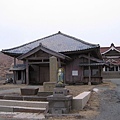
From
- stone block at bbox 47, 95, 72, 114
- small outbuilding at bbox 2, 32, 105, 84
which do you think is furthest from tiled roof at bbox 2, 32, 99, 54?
stone block at bbox 47, 95, 72, 114

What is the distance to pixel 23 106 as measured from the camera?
10891 mm

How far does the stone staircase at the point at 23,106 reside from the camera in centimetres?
1021

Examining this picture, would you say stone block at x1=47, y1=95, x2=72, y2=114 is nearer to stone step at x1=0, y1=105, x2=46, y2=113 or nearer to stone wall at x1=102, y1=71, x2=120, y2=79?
stone step at x1=0, y1=105, x2=46, y2=113

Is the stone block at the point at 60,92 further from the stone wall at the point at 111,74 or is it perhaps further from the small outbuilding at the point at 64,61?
the stone wall at the point at 111,74

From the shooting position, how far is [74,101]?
10.3m

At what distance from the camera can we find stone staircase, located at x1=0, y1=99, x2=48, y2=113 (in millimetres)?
10211

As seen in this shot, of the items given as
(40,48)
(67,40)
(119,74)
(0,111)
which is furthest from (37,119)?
(119,74)

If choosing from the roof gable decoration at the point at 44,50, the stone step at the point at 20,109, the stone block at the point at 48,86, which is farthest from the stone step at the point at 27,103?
the roof gable decoration at the point at 44,50

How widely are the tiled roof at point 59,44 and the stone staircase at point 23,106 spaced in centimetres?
1533

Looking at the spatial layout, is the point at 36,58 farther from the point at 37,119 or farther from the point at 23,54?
the point at 37,119

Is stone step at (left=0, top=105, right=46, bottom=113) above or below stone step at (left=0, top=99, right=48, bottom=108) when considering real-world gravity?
below

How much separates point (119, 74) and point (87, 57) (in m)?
19.4

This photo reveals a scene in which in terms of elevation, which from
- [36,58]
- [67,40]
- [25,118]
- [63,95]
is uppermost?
[67,40]

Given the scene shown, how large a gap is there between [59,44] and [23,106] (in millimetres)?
17954
